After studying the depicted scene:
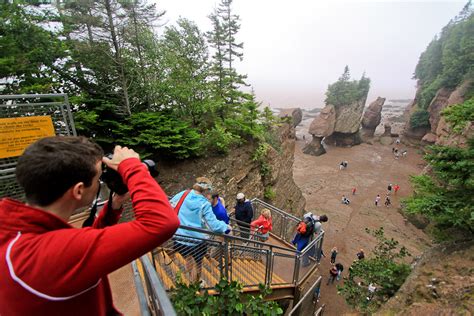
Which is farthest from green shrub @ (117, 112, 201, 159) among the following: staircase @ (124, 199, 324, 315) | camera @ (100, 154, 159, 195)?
camera @ (100, 154, 159, 195)

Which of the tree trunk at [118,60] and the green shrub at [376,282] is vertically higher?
the tree trunk at [118,60]

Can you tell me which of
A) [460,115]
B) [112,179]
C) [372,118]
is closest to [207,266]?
[112,179]

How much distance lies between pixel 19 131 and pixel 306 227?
7.02 meters

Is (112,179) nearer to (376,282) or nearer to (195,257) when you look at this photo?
(195,257)

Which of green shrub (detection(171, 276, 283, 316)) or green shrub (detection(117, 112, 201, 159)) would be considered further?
green shrub (detection(117, 112, 201, 159))

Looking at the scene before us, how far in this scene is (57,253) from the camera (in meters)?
0.85

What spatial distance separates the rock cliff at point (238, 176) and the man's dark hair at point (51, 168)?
744 centimetres

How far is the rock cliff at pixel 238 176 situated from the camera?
28.9 ft

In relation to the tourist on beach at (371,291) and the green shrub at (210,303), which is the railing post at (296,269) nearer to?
the green shrub at (210,303)

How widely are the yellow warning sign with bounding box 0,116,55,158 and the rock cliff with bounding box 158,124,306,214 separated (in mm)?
4664

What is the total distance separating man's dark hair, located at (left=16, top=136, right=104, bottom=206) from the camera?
97cm

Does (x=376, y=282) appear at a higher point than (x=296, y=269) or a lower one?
lower

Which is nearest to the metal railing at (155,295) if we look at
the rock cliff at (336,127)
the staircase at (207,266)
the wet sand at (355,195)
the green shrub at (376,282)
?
the staircase at (207,266)

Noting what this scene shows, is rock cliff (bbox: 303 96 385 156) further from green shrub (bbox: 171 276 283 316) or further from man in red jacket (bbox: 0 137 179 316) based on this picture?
man in red jacket (bbox: 0 137 179 316)
